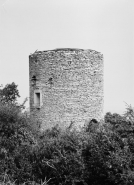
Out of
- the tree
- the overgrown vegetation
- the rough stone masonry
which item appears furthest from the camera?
the tree

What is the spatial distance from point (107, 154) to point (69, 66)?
6.52 meters

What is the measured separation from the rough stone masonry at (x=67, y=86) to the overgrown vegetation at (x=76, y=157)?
3.58 m

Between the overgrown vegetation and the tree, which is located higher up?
the tree

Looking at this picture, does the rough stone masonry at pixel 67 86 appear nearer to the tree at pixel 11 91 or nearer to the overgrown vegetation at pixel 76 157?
the overgrown vegetation at pixel 76 157

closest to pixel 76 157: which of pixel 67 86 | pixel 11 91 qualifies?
pixel 67 86

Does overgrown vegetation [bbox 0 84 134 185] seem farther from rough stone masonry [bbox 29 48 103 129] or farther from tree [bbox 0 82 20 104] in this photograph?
tree [bbox 0 82 20 104]

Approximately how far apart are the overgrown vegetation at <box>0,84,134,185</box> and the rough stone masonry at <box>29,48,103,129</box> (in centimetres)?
358

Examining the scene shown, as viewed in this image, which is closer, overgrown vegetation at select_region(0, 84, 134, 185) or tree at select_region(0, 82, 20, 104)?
overgrown vegetation at select_region(0, 84, 134, 185)

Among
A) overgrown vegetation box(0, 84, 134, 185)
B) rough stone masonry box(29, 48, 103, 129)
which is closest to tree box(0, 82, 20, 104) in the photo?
rough stone masonry box(29, 48, 103, 129)

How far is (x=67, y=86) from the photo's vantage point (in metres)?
14.7

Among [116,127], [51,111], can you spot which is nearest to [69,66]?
[51,111]

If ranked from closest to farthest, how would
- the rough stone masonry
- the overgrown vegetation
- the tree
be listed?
the overgrown vegetation, the rough stone masonry, the tree

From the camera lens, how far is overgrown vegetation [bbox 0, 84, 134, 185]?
8484 mm

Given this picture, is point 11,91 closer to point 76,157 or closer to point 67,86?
point 67,86
